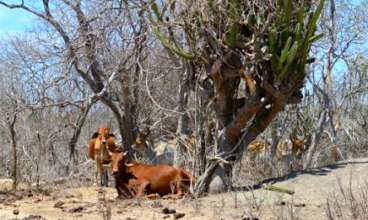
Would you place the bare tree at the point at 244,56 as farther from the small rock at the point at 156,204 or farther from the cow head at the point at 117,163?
the cow head at the point at 117,163

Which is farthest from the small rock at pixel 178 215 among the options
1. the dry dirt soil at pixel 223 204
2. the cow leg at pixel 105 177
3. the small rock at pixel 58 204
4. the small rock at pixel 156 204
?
the cow leg at pixel 105 177

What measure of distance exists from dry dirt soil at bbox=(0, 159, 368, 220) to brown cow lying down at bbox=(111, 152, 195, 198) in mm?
439

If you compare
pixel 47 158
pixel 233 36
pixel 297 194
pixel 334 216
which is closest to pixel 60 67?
pixel 47 158

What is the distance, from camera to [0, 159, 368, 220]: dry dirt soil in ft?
26.2

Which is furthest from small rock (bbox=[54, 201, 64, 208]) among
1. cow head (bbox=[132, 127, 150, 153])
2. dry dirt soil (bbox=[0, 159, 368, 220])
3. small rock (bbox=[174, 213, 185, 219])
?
cow head (bbox=[132, 127, 150, 153])

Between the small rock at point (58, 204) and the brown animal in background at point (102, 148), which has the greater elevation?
the brown animal in background at point (102, 148)

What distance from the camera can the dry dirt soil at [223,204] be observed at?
7992 mm

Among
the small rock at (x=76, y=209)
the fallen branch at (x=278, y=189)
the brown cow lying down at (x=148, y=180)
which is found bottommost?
the small rock at (x=76, y=209)

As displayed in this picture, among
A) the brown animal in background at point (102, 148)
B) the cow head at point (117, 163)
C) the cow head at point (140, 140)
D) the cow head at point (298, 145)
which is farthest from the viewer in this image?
the cow head at point (140, 140)

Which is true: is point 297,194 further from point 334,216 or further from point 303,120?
point 303,120

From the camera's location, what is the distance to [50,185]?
44.5 feet

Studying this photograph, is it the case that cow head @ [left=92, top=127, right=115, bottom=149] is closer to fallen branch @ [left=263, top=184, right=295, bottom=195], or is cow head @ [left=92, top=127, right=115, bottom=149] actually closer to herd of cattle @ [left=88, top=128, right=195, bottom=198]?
herd of cattle @ [left=88, top=128, right=195, bottom=198]

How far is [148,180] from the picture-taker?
9.92m

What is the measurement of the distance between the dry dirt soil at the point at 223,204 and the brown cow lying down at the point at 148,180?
439 mm
